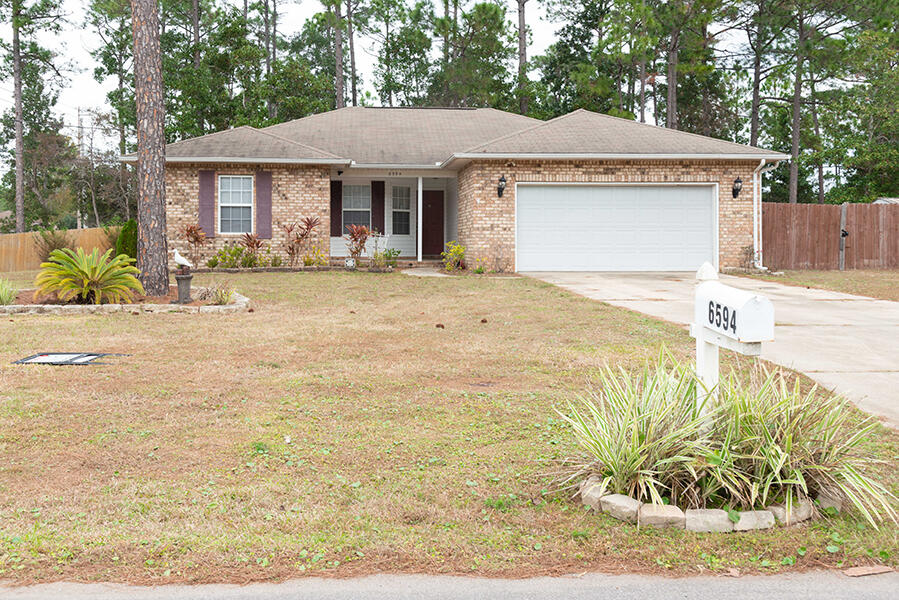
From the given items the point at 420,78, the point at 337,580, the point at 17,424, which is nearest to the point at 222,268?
the point at 17,424

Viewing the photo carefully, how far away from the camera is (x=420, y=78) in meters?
34.5

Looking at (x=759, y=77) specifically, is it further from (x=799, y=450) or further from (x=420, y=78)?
(x=799, y=450)

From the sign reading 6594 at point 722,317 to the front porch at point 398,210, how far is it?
15.7 m

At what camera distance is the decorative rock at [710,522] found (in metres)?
3.03

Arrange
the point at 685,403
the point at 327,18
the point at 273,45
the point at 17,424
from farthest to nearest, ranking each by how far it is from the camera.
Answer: the point at 273,45
the point at 327,18
the point at 17,424
the point at 685,403

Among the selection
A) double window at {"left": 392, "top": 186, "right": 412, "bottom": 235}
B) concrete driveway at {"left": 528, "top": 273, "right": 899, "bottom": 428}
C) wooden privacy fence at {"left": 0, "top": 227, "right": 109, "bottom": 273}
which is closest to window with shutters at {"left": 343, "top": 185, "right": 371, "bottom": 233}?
double window at {"left": 392, "top": 186, "right": 412, "bottom": 235}

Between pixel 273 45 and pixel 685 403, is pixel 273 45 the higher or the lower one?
the higher one

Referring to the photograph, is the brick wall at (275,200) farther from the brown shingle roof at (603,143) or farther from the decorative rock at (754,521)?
the decorative rock at (754,521)

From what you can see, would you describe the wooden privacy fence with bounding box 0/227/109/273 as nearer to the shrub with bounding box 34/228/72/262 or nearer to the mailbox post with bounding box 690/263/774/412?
the shrub with bounding box 34/228/72/262

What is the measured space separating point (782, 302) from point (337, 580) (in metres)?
10.1

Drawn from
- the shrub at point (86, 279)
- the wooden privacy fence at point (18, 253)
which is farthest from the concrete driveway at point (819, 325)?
the wooden privacy fence at point (18, 253)

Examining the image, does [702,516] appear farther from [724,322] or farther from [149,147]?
[149,147]

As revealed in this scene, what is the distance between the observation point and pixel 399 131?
21.7m

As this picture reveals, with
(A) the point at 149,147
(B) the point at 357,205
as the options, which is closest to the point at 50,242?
(B) the point at 357,205
